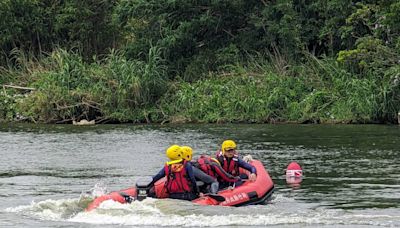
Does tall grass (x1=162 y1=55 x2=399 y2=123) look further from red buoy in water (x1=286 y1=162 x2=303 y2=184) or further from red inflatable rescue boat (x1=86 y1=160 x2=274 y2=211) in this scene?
red inflatable rescue boat (x1=86 y1=160 x2=274 y2=211)

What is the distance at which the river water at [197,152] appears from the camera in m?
17.5

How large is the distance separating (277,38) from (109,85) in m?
7.63

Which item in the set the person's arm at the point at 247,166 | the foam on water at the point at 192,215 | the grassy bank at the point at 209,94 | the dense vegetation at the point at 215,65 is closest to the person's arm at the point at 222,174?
the person's arm at the point at 247,166

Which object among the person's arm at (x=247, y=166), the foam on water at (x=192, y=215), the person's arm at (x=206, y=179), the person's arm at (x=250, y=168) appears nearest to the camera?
the foam on water at (x=192, y=215)

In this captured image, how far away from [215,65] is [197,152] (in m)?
16.1

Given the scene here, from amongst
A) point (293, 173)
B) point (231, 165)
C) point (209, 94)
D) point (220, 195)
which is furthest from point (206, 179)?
point (209, 94)

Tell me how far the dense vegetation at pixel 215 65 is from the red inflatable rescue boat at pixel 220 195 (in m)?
15.6

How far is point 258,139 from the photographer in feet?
102

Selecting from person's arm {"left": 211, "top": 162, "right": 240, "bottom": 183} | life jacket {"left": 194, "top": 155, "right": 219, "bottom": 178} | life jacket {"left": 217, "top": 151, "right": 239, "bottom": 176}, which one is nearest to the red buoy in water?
life jacket {"left": 217, "top": 151, "right": 239, "bottom": 176}

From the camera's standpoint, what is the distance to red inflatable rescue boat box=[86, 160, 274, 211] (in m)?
18.2

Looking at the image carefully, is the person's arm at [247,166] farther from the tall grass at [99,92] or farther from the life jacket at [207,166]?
the tall grass at [99,92]

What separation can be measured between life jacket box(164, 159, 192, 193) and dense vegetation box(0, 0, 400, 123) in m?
16.7

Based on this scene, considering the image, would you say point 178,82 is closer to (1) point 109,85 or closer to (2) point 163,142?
(1) point 109,85

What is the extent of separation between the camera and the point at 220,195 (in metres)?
18.4
